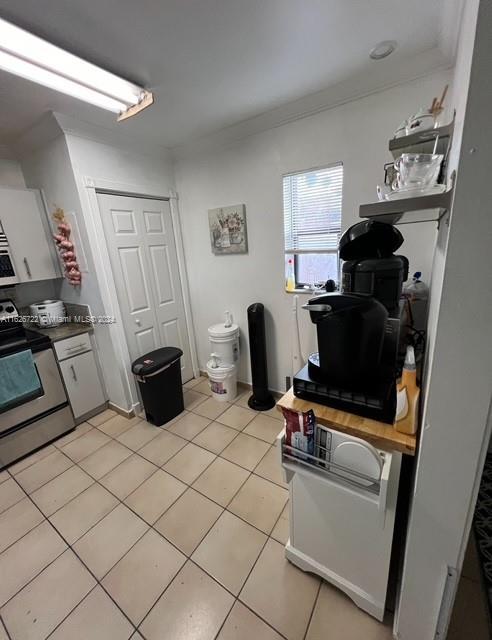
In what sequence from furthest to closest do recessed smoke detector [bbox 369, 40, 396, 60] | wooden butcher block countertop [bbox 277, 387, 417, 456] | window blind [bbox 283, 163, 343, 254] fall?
window blind [bbox 283, 163, 343, 254] < recessed smoke detector [bbox 369, 40, 396, 60] < wooden butcher block countertop [bbox 277, 387, 417, 456]

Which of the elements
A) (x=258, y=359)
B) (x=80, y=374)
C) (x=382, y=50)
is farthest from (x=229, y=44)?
(x=80, y=374)

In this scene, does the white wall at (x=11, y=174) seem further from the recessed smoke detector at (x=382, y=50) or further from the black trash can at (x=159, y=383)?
the recessed smoke detector at (x=382, y=50)

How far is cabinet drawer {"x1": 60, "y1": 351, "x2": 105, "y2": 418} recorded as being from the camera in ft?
7.57

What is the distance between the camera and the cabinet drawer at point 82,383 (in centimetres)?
231

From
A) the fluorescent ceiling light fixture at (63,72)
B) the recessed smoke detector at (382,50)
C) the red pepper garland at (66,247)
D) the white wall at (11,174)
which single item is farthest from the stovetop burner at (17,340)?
the recessed smoke detector at (382,50)

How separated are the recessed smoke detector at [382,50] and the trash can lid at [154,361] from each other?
2.45 metres

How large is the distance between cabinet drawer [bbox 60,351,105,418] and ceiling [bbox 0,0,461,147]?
189cm

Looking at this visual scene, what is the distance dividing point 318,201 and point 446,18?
1.00m

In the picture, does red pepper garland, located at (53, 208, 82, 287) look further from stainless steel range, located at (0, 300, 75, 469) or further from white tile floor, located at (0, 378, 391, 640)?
white tile floor, located at (0, 378, 391, 640)

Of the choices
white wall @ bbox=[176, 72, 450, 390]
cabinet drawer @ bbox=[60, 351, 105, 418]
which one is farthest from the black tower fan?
cabinet drawer @ bbox=[60, 351, 105, 418]

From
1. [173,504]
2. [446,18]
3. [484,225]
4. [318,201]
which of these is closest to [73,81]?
[318,201]

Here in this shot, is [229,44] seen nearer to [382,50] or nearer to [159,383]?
[382,50]

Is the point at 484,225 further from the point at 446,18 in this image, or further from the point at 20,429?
the point at 20,429

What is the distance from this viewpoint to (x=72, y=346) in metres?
2.31
